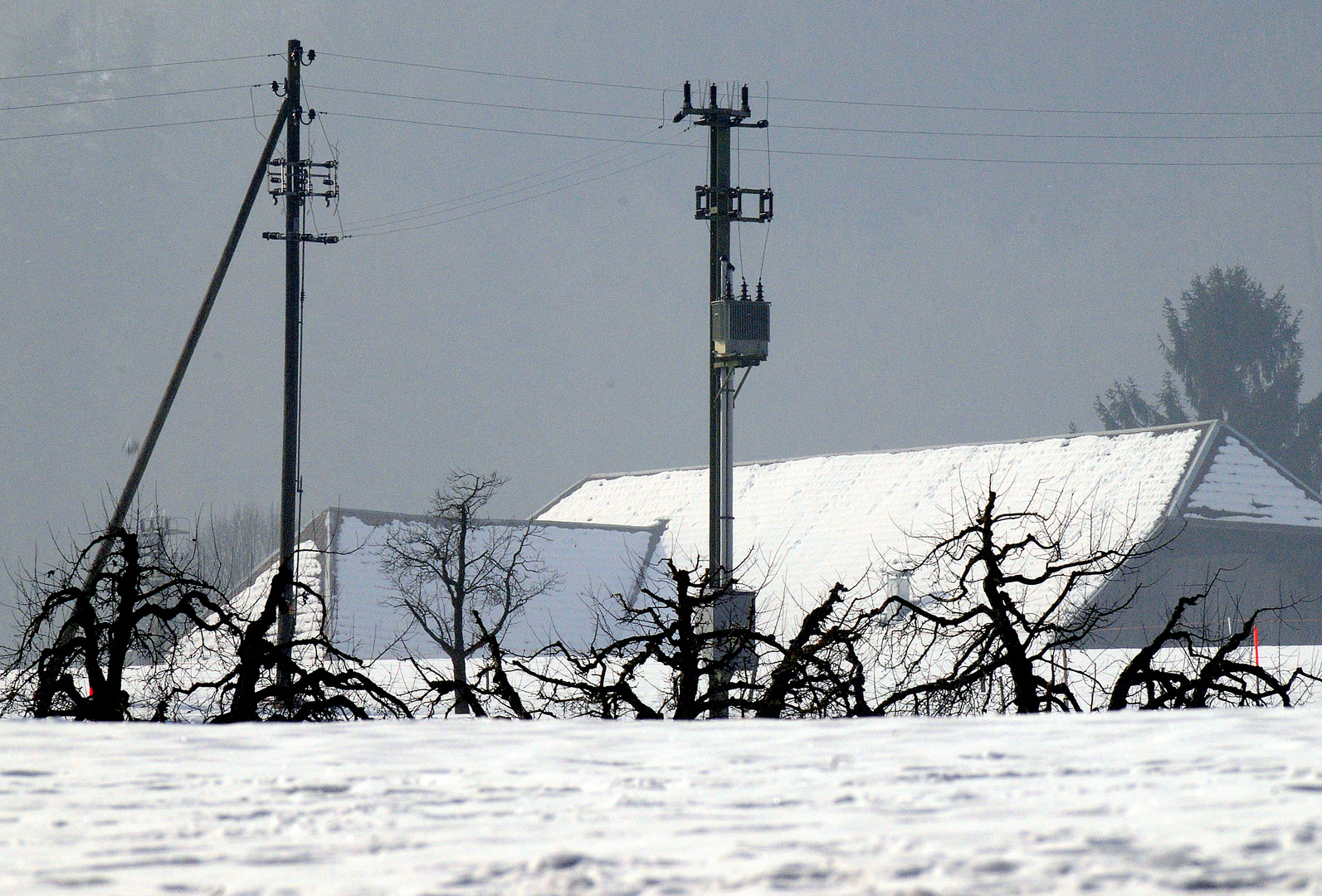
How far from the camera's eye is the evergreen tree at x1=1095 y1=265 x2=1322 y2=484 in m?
81.0

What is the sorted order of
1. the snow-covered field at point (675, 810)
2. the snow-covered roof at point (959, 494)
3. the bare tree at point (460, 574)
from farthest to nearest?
the snow-covered roof at point (959, 494)
the bare tree at point (460, 574)
the snow-covered field at point (675, 810)

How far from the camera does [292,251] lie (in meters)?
24.4

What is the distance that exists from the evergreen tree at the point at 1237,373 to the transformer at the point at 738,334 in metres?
65.0

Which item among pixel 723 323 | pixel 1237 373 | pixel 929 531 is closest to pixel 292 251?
pixel 723 323

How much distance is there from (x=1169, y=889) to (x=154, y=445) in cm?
2167

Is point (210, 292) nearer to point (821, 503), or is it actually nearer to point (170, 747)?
point (170, 747)

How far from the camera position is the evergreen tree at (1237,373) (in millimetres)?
81000

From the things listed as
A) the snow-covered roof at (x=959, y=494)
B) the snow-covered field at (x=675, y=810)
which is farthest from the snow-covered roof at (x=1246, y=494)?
the snow-covered field at (x=675, y=810)

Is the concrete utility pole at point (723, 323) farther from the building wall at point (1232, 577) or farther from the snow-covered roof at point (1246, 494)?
the snow-covered roof at point (1246, 494)

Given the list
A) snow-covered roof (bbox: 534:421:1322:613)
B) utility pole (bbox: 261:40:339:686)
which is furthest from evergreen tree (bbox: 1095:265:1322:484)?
utility pole (bbox: 261:40:339:686)

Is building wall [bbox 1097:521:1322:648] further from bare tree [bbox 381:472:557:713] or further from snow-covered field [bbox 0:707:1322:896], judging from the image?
snow-covered field [bbox 0:707:1322:896]

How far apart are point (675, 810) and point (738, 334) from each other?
52.8ft

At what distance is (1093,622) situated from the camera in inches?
466

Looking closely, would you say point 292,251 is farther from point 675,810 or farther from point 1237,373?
point 1237,373
